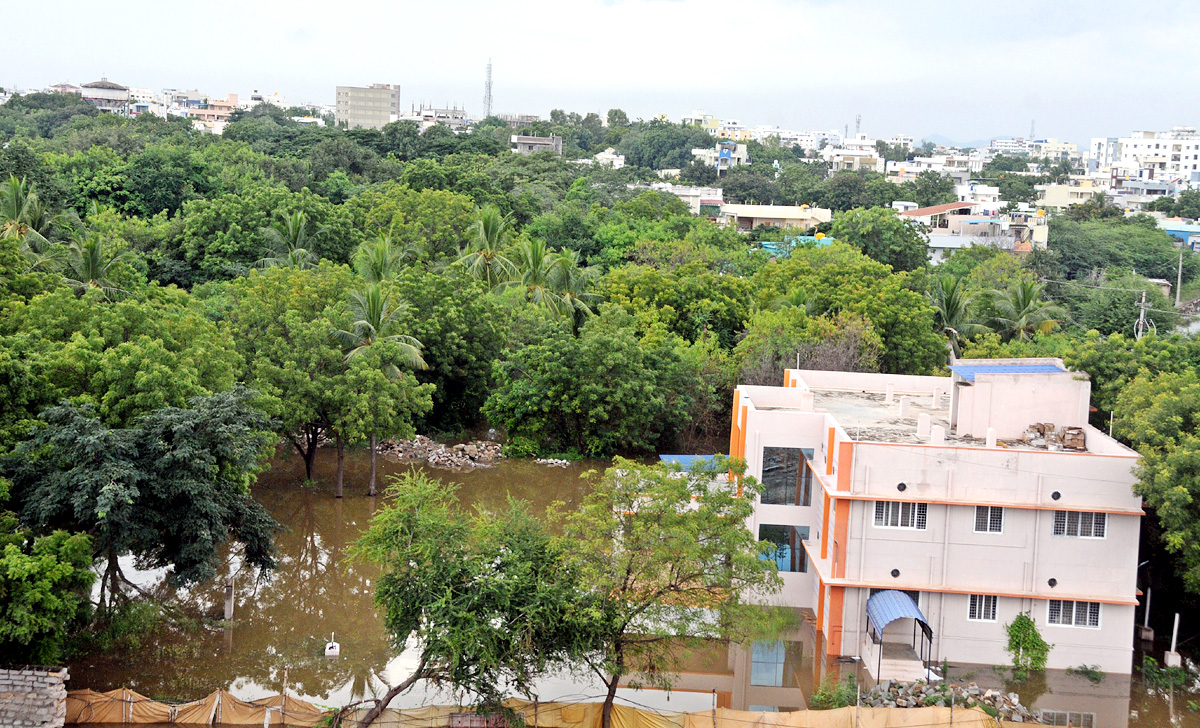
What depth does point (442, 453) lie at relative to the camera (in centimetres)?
2684

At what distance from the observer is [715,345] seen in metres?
29.3

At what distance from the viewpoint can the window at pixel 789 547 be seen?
18.3 metres

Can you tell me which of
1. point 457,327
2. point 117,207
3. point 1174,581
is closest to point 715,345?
point 457,327

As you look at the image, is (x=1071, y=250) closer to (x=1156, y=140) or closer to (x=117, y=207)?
(x=117, y=207)

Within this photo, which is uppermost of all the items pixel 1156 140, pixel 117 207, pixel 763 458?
pixel 1156 140

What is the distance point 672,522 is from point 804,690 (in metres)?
3.92

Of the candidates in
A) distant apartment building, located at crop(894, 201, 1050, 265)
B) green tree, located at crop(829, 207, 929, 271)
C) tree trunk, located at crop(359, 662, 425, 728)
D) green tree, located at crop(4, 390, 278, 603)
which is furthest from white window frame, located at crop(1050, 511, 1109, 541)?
distant apartment building, located at crop(894, 201, 1050, 265)

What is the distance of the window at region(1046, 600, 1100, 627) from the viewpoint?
53.0 feet

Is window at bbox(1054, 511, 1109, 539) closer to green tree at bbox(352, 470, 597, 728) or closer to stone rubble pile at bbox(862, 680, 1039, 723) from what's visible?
stone rubble pile at bbox(862, 680, 1039, 723)

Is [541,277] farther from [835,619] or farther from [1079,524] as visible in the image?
[1079,524]

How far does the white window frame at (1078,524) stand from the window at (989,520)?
735mm

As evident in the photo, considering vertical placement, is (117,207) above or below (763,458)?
above

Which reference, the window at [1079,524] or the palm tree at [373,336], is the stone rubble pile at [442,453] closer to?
the palm tree at [373,336]

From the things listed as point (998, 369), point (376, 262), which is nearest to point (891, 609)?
point (998, 369)
